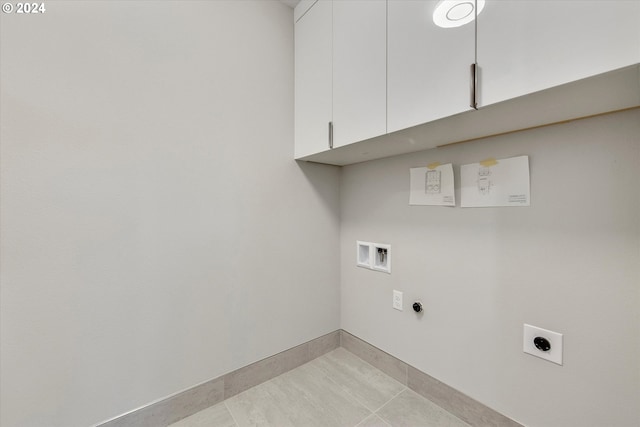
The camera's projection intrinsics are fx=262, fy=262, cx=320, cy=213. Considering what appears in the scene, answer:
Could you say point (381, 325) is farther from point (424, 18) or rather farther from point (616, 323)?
point (424, 18)

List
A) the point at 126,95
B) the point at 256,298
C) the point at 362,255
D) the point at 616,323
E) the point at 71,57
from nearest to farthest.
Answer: the point at 616,323 → the point at 71,57 → the point at 126,95 → the point at 256,298 → the point at 362,255

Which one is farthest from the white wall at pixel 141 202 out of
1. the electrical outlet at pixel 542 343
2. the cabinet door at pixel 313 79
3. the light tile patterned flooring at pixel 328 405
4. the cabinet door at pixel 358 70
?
the electrical outlet at pixel 542 343

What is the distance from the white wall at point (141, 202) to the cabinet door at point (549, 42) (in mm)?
1111

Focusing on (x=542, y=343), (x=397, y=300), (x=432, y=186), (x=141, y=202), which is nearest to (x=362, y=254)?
(x=397, y=300)

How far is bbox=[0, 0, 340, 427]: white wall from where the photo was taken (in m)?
0.98

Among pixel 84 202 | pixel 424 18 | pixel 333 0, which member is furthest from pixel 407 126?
pixel 84 202

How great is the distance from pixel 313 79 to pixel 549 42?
3.56ft

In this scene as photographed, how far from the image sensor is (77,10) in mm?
1046

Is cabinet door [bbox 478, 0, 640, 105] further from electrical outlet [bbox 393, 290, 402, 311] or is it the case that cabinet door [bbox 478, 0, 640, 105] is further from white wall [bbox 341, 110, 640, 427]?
electrical outlet [bbox 393, 290, 402, 311]

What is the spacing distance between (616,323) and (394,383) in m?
1.06

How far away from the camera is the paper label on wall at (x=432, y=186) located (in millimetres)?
1325

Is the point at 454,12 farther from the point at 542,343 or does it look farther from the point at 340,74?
the point at 542,343

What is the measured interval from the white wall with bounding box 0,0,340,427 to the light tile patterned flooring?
Result: 0.63 feet

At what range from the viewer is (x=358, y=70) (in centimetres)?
126
